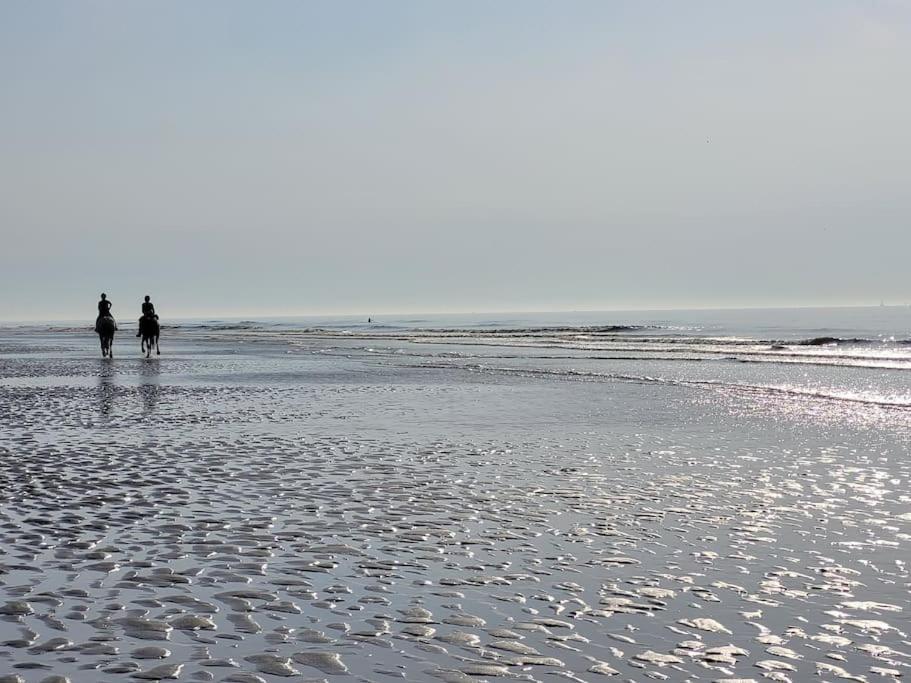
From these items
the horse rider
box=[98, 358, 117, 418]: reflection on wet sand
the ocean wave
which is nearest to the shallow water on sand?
box=[98, 358, 117, 418]: reflection on wet sand

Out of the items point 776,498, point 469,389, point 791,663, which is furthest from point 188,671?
point 469,389

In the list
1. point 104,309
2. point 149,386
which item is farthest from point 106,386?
point 104,309

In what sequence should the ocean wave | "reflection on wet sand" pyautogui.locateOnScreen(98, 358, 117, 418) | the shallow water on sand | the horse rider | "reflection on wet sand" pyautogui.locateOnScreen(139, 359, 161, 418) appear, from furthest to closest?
the horse rider
the ocean wave
"reflection on wet sand" pyautogui.locateOnScreen(139, 359, 161, 418)
"reflection on wet sand" pyautogui.locateOnScreen(98, 358, 117, 418)
the shallow water on sand

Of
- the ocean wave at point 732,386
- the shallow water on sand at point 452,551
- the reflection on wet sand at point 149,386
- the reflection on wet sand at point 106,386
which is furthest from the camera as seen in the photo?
the ocean wave at point 732,386

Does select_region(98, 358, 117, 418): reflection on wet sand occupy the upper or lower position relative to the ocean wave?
upper

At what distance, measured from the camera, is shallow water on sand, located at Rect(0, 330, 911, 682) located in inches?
221

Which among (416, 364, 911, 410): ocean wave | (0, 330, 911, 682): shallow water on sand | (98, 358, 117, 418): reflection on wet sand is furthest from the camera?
(416, 364, 911, 410): ocean wave

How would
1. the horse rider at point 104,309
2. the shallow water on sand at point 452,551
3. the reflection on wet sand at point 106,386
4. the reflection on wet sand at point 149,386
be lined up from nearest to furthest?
the shallow water on sand at point 452,551
the reflection on wet sand at point 106,386
the reflection on wet sand at point 149,386
the horse rider at point 104,309

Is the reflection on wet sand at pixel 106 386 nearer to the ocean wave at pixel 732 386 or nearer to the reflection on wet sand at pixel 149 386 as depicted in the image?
the reflection on wet sand at pixel 149 386

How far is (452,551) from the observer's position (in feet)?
27.1

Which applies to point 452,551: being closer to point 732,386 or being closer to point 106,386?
point 106,386

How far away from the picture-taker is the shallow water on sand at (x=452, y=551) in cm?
562

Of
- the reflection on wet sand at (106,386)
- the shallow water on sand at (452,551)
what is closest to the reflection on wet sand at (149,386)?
the reflection on wet sand at (106,386)

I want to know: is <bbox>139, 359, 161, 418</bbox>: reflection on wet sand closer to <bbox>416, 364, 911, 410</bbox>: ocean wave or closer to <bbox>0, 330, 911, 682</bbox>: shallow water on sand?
<bbox>0, 330, 911, 682</bbox>: shallow water on sand
